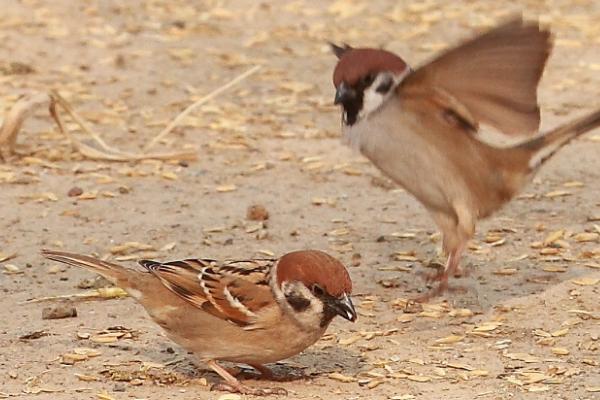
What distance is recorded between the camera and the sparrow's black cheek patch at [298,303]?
4672mm

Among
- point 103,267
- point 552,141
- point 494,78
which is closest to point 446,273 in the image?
point 552,141

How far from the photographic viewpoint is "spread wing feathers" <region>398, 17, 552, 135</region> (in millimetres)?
5402

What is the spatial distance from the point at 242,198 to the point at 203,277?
245 centimetres

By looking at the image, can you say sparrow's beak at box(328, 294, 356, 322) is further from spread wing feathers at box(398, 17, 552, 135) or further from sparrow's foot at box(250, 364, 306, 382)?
spread wing feathers at box(398, 17, 552, 135)

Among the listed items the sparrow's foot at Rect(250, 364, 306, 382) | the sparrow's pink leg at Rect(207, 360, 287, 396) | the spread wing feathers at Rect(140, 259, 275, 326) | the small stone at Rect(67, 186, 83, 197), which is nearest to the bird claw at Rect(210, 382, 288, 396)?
the sparrow's pink leg at Rect(207, 360, 287, 396)

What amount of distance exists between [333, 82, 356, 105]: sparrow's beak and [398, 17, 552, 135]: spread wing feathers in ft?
0.65

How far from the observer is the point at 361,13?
1144cm

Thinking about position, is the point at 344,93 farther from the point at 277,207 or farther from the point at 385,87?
the point at 277,207

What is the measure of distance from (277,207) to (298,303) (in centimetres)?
253

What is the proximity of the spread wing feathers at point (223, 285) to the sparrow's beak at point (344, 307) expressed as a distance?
10.7 inches

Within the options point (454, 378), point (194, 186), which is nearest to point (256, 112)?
point (194, 186)

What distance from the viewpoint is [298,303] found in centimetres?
469

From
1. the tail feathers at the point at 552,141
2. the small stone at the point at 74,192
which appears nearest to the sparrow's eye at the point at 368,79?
the tail feathers at the point at 552,141

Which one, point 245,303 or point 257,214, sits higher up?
point 245,303
